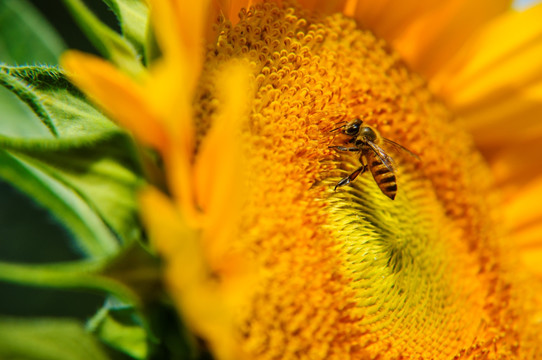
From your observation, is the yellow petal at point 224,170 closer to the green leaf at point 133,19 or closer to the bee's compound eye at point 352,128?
the green leaf at point 133,19

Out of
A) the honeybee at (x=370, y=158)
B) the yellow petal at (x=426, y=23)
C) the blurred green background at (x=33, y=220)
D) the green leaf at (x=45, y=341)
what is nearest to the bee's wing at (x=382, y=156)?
the honeybee at (x=370, y=158)

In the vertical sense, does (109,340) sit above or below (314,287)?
below

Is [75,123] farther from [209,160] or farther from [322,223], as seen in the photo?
[322,223]

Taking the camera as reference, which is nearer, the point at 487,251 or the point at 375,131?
the point at 375,131

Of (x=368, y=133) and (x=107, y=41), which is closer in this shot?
(x=107, y=41)

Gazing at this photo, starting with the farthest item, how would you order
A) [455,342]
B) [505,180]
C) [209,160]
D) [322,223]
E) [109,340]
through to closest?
[505,180]
[455,342]
[322,223]
[109,340]
[209,160]

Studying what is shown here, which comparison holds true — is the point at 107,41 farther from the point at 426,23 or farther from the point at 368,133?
the point at 426,23

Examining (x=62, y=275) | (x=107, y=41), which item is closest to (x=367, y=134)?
(x=107, y=41)

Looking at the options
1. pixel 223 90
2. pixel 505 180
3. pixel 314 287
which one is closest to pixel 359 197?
pixel 314 287
